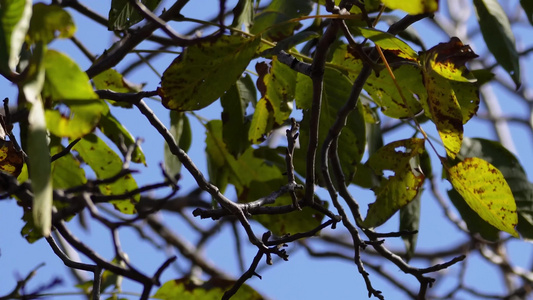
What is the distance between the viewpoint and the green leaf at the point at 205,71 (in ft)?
2.68

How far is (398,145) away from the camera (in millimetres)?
975

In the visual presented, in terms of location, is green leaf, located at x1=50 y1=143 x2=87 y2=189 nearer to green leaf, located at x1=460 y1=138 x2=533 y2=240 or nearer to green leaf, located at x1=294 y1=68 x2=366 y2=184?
green leaf, located at x1=294 y1=68 x2=366 y2=184

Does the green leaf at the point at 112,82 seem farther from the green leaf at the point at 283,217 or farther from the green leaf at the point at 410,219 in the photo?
the green leaf at the point at 410,219

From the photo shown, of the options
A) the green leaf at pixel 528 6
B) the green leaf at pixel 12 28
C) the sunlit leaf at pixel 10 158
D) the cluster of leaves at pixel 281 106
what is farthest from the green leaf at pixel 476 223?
the green leaf at pixel 12 28

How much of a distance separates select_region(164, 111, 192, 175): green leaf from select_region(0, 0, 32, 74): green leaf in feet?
1.87

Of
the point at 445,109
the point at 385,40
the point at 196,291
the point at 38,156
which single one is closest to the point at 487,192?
the point at 445,109

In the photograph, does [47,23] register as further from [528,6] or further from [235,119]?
[528,6]

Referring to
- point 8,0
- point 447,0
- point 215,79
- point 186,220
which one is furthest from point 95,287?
point 447,0

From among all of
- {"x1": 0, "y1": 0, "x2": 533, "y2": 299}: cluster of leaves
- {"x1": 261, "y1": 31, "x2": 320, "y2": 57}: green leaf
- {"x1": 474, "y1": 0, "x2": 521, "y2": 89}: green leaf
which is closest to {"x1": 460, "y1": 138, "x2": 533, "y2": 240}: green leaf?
{"x1": 0, "y1": 0, "x2": 533, "y2": 299}: cluster of leaves

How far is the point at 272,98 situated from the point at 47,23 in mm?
392

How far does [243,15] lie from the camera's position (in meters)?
0.94

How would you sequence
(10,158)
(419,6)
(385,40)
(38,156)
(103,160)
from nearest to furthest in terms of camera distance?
(38,156) → (419,6) → (385,40) → (10,158) → (103,160)

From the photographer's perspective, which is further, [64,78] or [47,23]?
[47,23]

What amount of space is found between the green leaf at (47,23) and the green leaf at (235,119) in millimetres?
389
